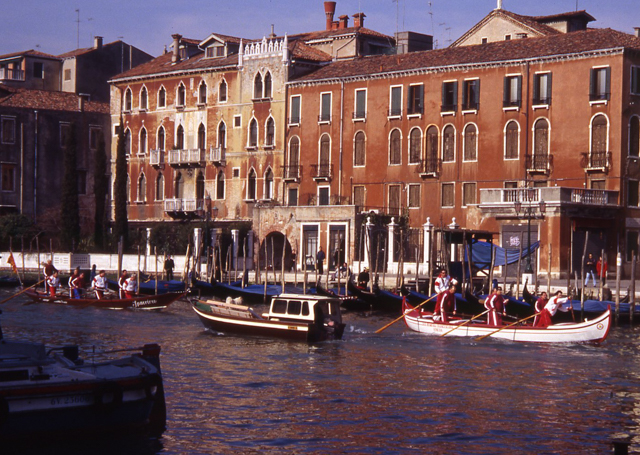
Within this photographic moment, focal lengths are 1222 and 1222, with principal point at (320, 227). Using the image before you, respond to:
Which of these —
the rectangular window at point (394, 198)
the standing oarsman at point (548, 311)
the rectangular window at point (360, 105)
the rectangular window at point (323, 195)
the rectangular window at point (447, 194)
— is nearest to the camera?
the standing oarsman at point (548, 311)

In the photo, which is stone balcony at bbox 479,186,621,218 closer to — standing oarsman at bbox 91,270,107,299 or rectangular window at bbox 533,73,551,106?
rectangular window at bbox 533,73,551,106

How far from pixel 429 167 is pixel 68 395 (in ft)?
117

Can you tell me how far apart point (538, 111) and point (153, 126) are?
21064 millimetres

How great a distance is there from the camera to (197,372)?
70.1 ft

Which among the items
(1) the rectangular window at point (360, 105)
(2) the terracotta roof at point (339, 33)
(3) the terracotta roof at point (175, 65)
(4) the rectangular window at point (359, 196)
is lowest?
(4) the rectangular window at point (359, 196)

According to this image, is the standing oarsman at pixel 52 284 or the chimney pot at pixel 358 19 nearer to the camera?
the standing oarsman at pixel 52 284

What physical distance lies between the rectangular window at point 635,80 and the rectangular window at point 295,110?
15.5m

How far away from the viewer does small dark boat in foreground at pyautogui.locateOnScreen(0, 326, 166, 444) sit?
13.5m

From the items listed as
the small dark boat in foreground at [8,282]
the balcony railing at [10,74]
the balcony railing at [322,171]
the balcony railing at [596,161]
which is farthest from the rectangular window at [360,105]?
the balcony railing at [10,74]

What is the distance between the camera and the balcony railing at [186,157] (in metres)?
56.5

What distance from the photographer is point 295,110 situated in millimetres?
53531

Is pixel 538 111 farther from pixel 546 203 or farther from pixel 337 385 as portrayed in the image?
pixel 337 385

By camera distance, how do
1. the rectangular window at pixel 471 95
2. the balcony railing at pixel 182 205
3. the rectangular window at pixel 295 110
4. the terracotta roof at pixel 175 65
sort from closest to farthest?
the rectangular window at pixel 471 95, the rectangular window at pixel 295 110, the balcony railing at pixel 182 205, the terracotta roof at pixel 175 65

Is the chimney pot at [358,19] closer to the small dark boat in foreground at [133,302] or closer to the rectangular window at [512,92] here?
the rectangular window at [512,92]
